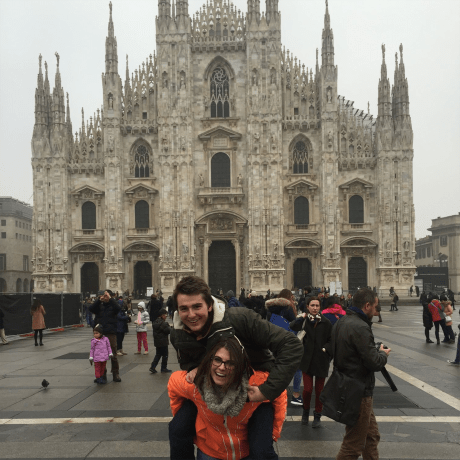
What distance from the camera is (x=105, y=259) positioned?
132 feet

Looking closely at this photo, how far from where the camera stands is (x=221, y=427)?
3408 millimetres

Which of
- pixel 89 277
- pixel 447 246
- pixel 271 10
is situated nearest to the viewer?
pixel 271 10

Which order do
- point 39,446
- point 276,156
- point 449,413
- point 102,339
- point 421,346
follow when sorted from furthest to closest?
point 276,156 < point 421,346 < point 102,339 < point 449,413 < point 39,446

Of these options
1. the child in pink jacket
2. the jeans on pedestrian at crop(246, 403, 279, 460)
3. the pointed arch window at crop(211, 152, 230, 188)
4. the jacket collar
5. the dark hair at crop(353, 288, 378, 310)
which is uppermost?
the pointed arch window at crop(211, 152, 230, 188)

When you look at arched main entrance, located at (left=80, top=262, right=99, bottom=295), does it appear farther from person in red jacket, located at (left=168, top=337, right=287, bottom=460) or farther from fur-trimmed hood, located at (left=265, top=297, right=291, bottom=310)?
person in red jacket, located at (left=168, top=337, right=287, bottom=460)

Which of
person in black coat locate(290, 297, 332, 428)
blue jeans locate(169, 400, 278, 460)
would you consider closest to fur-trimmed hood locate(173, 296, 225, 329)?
blue jeans locate(169, 400, 278, 460)

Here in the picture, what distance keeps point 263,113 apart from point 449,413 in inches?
1339

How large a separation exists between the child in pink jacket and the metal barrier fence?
10135mm

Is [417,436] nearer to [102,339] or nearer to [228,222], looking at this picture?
[102,339]

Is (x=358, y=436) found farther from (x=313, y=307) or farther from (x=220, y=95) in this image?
(x=220, y=95)

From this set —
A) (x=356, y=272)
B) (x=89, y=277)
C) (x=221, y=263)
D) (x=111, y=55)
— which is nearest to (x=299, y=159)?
(x=356, y=272)

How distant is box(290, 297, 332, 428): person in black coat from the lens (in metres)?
7.49

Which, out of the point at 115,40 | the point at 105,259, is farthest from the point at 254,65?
the point at 105,259

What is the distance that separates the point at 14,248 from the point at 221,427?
7145 cm
